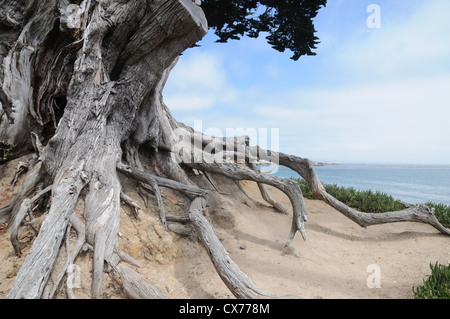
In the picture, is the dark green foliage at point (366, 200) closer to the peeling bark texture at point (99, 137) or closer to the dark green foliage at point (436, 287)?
the peeling bark texture at point (99, 137)

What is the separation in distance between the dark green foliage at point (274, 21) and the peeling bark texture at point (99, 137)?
3.23 m

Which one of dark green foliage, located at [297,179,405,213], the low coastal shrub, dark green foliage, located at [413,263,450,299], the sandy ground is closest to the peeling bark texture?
the sandy ground

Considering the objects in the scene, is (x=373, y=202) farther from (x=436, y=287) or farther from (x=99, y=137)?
(x=99, y=137)

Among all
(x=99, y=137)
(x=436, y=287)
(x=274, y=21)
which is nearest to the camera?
(x=436, y=287)

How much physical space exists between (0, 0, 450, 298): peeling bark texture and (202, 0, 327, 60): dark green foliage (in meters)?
3.23

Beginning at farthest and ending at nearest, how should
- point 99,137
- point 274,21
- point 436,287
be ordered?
1. point 274,21
2. point 99,137
3. point 436,287

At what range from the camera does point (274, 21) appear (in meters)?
7.21

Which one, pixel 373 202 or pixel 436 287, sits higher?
pixel 373 202

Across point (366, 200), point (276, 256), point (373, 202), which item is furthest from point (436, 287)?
point (366, 200)

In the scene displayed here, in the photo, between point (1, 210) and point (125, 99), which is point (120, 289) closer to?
point (1, 210)

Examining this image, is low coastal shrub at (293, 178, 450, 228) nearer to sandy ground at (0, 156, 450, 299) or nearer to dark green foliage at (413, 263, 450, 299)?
sandy ground at (0, 156, 450, 299)

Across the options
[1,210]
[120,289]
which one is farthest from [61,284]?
[1,210]

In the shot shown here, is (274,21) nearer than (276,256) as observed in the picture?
No

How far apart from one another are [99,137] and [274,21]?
225 inches
